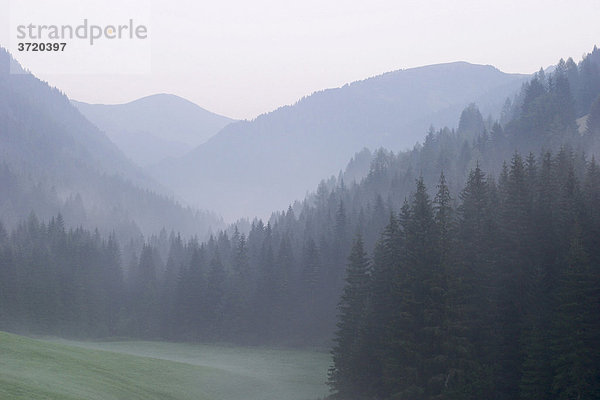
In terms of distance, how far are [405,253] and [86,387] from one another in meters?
26.8

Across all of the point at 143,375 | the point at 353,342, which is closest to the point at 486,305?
the point at 353,342

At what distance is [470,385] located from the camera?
45.3m

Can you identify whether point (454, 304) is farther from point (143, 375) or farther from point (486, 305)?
point (143, 375)

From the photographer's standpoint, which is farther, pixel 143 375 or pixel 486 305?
pixel 143 375

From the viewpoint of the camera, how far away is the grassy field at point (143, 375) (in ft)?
136

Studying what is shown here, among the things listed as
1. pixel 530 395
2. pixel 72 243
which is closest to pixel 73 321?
pixel 72 243

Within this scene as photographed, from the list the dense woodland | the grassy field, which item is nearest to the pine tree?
the dense woodland

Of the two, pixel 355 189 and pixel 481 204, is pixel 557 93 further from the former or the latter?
pixel 481 204

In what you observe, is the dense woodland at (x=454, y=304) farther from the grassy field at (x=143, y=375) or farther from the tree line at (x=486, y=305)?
the grassy field at (x=143, y=375)

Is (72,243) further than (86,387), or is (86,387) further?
(72,243)

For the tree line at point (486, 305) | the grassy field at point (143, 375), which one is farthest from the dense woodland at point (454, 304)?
the grassy field at point (143, 375)

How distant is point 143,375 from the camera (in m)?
57.6

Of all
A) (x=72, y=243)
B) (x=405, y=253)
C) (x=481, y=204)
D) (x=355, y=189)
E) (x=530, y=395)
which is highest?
(x=355, y=189)

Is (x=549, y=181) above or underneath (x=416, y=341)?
above
